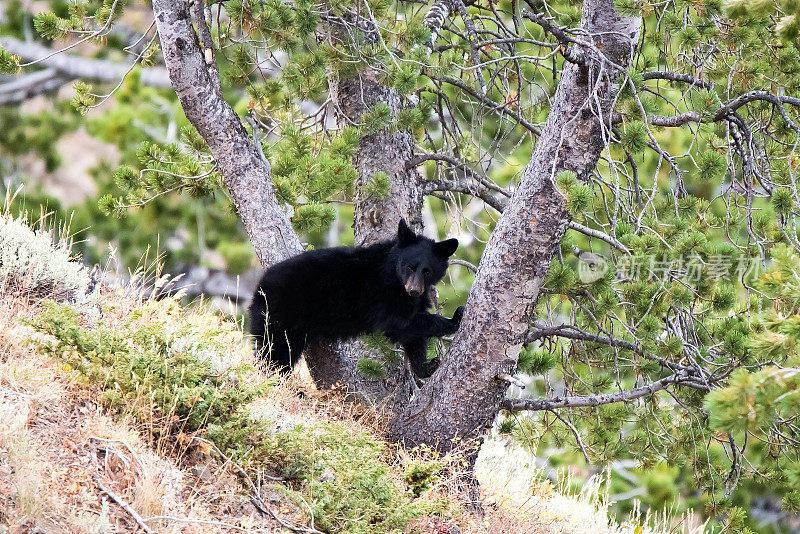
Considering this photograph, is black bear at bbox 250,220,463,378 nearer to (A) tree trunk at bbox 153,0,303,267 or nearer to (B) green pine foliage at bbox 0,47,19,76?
(A) tree trunk at bbox 153,0,303,267

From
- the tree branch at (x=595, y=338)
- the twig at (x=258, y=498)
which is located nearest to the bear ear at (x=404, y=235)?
the tree branch at (x=595, y=338)

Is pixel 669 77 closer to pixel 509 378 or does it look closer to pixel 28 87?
pixel 509 378

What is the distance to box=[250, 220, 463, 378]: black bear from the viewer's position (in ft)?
16.5

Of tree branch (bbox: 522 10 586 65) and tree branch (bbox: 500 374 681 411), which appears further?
tree branch (bbox: 500 374 681 411)

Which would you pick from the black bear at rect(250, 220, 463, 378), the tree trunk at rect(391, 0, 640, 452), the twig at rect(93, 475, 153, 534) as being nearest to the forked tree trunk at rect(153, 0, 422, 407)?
the black bear at rect(250, 220, 463, 378)

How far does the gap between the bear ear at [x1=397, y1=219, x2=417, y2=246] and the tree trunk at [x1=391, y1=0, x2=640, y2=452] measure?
805 mm

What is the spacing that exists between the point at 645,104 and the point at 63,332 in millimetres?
3389

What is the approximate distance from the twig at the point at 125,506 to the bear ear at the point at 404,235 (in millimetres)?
2605

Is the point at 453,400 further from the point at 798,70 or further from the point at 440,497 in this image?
the point at 798,70

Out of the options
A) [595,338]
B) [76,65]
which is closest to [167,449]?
[595,338]

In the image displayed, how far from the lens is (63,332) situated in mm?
3678

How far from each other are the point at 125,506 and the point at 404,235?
107 inches

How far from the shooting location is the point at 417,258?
5.16 meters

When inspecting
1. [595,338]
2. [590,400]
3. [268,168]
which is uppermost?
[268,168]
